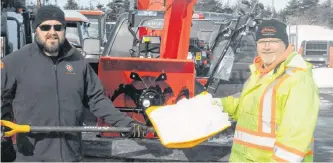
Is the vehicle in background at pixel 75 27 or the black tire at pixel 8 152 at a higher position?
the vehicle in background at pixel 75 27

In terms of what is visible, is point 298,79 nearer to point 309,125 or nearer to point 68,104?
point 309,125

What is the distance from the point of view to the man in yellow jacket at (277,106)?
9.83 feet

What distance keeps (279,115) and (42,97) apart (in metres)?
1.57

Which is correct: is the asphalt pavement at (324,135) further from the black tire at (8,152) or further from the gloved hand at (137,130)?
the black tire at (8,152)

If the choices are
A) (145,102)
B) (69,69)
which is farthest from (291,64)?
(145,102)

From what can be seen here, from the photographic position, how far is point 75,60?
391 cm

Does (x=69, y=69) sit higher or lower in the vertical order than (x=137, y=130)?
higher

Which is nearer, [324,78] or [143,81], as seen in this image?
[143,81]

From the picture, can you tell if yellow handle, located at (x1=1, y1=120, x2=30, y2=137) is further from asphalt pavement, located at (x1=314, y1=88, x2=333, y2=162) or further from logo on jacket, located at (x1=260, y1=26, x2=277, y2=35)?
asphalt pavement, located at (x1=314, y1=88, x2=333, y2=162)

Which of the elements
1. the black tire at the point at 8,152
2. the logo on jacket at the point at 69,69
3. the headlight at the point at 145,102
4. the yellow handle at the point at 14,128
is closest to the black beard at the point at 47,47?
the logo on jacket at the point at 69,69

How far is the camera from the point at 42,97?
12.3 feet

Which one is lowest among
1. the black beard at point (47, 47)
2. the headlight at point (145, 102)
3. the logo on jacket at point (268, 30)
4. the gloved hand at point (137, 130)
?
the headlight at point (145, 102)

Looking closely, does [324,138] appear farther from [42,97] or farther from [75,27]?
[42,97]

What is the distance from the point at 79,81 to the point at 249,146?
126 centimetres
